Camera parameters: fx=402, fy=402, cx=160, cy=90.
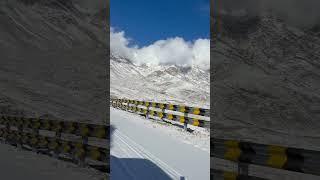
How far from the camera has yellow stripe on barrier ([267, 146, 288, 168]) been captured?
4766 mm

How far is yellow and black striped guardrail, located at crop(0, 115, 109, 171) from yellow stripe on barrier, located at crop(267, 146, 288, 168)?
3714mm

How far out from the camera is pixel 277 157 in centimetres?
481

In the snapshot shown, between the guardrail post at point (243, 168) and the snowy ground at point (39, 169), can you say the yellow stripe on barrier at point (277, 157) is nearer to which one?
the guardrail post at point (243, 168)

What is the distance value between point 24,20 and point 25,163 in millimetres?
172099

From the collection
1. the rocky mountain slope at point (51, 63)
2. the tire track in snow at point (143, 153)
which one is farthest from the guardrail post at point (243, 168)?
the rocky mountain slope at point (51, 63)

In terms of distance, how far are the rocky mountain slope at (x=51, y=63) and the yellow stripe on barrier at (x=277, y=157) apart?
148 ft

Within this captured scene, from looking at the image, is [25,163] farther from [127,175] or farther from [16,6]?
[16,6]

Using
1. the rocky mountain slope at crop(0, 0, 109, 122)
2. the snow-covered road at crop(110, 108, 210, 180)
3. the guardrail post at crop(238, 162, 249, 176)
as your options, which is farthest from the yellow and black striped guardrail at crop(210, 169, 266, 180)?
the rocky mountain slope at crop(0, 0, 109, 122)

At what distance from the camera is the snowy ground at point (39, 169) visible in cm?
754

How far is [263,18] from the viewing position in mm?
168125

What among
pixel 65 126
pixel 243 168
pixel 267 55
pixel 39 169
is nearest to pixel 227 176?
pixel 243 168

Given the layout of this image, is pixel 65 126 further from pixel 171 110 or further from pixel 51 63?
pixel 51 63

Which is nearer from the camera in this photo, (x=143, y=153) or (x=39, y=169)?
(x=39, y=169)

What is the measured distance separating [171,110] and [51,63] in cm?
10544
